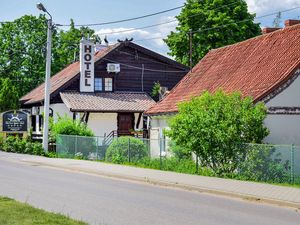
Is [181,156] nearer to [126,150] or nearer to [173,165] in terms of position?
[173,165]

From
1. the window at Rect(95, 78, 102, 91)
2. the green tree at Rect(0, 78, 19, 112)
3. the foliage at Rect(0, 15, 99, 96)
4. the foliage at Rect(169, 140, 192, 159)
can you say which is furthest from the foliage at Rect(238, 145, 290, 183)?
the foliage at Rect(0, 15, 99, 96)

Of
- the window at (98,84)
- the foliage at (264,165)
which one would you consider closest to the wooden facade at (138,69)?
the window at (98,84)

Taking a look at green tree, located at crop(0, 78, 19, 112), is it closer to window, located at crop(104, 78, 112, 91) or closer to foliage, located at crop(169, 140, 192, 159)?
window, located at crop(104, 78, 112, 91)

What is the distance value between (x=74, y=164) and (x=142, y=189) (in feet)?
32.6

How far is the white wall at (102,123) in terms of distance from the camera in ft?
Result: 139

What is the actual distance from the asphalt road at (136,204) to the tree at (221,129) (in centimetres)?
332

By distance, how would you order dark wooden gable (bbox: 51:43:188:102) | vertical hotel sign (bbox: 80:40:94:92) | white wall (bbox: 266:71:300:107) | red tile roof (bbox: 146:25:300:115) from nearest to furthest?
white wall (bbox: 266:71:300:107) → red tile roof (bbox: 146:25:300:115) → vertical hotel sign (bbox: 80:40:94:92) → dark wooden gable (bbox: 51:43:188:102)

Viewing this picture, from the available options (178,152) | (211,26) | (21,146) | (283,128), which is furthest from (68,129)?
(211,26)

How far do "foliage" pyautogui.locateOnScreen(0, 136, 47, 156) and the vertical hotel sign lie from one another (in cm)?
798

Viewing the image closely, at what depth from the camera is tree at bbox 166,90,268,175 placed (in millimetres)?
19688

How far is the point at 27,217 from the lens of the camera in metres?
9.98

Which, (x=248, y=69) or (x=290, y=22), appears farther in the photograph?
(x=290, y=22)

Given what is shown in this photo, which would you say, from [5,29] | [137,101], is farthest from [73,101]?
[5,29]

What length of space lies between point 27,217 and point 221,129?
11021 mm
